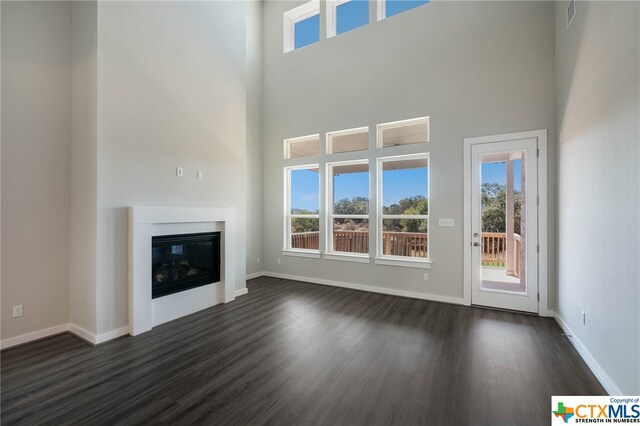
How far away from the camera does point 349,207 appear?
530cm

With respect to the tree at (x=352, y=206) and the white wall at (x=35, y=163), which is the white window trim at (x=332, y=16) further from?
the white wall at (x=35, y=163)

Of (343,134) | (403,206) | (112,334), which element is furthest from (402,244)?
(112,334)

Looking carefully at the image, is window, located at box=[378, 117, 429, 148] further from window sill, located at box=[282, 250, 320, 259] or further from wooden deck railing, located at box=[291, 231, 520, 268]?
window sill, located at box=[282, 250, 320, 259]

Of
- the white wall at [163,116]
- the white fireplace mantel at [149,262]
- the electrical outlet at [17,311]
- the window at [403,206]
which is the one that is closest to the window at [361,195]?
the window at [403,206]

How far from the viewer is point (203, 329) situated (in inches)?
129

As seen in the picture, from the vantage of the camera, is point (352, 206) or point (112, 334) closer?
point (112, 334)

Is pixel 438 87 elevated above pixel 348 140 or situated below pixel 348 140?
above

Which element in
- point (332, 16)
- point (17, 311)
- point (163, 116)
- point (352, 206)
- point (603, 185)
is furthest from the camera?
point (332, 16)

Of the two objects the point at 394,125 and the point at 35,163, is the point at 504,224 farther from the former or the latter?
the point at 35,163

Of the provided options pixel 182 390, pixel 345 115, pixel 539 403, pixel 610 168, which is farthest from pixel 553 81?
pixel 182 390

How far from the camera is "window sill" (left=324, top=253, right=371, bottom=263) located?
4.96 m

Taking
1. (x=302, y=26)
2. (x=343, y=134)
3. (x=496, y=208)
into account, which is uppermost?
(x=302, y=26)

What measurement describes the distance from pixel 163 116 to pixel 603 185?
464 centimetres

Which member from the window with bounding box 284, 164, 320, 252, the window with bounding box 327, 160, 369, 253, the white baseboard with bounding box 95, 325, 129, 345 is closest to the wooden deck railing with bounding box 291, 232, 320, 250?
the window with bounding box 284, 164, 320, 252
